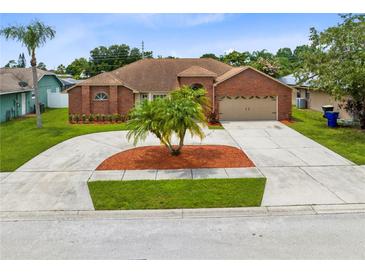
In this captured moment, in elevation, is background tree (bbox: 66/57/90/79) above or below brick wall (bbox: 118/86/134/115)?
above

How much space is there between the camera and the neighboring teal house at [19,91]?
25.2 meters

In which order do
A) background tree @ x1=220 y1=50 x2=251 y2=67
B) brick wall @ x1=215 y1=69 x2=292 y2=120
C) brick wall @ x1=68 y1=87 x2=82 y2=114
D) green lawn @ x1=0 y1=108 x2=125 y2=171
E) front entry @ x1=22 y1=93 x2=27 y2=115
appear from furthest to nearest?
1. background tree @ x1=220 y1=50 x2=251 y2=67
2. front entry @ x1=22 y1=93 x2=27 y2=115
3. brick wall @ x1=68 y1=87 x2=82 y2=114
4. brick wall @ x1=215 y1=69 x2=292 y2=120
5. green lawn @ x1=0 y1=108 x2=125 y2=171

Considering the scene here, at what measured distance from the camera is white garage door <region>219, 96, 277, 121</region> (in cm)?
2439

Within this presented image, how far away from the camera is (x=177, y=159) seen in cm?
1333

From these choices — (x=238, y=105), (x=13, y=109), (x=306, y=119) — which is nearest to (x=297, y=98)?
(x=306, y=119)

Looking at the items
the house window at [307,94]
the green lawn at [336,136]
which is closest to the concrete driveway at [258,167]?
the green lawn at [336,136]

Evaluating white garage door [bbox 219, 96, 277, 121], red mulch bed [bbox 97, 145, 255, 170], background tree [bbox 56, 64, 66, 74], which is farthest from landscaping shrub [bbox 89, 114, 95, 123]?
background tree [bbox 56, 64, 66, 74]

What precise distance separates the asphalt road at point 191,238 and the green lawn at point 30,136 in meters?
6.13

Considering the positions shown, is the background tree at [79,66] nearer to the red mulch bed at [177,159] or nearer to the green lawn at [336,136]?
the green lawn at [336,136]

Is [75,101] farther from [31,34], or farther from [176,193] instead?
[176,193]

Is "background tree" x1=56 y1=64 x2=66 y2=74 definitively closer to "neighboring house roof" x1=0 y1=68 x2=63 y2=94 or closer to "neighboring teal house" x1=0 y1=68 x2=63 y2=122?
"neighboring teal house" x1=0 y1=68 x2=63 y2=122

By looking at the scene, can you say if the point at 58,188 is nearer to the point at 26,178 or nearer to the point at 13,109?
the point at 26,178

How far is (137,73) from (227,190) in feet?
67.9

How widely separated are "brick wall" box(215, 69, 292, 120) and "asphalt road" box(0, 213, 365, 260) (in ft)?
53.7
